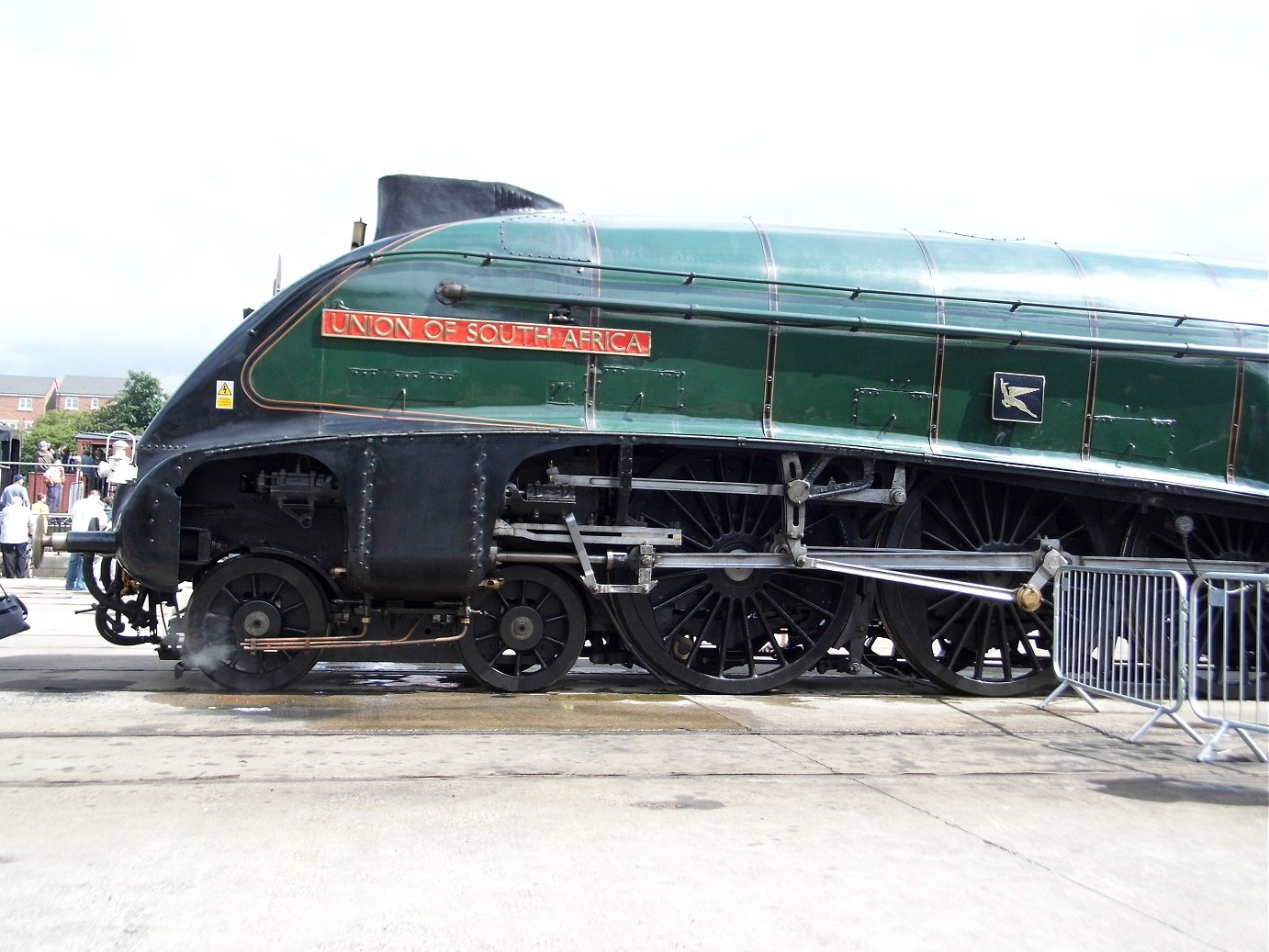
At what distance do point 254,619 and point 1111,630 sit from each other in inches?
232

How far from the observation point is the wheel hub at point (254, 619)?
753 centimetres

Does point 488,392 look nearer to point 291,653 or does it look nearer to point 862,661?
point 291,653

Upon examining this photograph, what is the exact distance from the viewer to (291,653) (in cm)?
769

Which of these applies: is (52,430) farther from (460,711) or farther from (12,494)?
(460,711)

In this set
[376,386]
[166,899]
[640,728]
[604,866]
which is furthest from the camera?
[376,386]

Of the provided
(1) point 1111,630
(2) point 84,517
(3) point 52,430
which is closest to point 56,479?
(2) point 84,517

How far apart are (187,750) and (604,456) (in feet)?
11.2

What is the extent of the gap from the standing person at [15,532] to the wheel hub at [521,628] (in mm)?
11030

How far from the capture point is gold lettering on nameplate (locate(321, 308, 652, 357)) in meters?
7.48

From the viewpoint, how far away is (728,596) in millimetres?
8438

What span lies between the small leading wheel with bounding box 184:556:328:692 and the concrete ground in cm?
25

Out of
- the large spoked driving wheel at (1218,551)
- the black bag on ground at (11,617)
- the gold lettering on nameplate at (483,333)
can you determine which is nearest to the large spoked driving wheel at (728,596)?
the gold lettering on nameplate at (483,333)

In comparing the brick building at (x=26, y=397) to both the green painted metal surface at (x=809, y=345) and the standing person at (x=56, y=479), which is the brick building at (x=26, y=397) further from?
the green painted metal surface at (x=809, y=345)

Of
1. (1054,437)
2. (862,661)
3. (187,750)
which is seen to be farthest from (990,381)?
(187,750)
